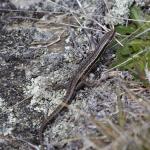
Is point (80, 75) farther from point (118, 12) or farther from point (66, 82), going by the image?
point (118, 12)

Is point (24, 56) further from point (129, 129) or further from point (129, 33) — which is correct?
point (129, 129)

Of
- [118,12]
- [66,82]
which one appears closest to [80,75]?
[66,82]

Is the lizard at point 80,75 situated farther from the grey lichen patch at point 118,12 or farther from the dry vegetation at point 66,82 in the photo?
the grey lichen patch at point 118,12

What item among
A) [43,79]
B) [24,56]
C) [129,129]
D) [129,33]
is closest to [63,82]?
[43,79]

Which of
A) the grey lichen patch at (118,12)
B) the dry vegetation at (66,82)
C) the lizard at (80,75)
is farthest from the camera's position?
the grey lichen patch at (118,12)

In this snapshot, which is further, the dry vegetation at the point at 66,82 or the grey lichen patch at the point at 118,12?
the grey lichen patch at the point at 118,12

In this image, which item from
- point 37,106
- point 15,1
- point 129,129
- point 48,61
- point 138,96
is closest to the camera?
point 129,129

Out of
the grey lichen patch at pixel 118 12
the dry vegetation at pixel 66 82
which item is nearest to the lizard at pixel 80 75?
the dry vegetation at pixel 66 82

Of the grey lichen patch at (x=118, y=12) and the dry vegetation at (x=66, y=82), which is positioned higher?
the grey lichen patch at (x=118, y=12)

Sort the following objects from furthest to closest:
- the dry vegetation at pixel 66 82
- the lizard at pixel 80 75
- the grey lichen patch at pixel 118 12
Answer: the grey lichen patch at pixel 118 12 < the lizard at pixel 80 75 < the dry vegetation at pixel 66 82

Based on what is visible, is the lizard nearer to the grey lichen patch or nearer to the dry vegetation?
the dry vegetation

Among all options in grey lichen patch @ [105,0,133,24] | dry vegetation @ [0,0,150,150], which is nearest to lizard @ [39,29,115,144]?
dry vegetation @ [0,0,150,150]
